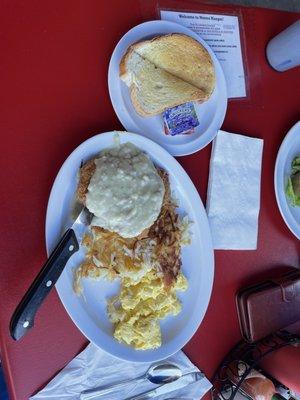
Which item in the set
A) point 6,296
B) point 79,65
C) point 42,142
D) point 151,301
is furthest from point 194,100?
point 6,296

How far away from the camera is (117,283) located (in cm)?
117

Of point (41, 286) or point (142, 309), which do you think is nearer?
point (41, 286)

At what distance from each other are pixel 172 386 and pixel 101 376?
20 cm

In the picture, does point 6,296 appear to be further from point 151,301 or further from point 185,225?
point 185,225

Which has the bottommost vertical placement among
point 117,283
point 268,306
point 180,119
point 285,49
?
point 268,306

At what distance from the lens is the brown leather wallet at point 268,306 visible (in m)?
1.26

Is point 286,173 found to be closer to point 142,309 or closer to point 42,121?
point 142,309

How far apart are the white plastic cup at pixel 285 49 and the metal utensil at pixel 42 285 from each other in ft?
2.61

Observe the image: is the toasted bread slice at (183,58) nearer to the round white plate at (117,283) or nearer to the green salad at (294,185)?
the round white plate at (117,283)

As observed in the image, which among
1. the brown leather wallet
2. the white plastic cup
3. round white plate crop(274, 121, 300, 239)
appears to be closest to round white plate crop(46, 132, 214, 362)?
the brown leather wallet

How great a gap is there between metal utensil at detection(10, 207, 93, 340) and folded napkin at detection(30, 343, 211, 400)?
0.65ft

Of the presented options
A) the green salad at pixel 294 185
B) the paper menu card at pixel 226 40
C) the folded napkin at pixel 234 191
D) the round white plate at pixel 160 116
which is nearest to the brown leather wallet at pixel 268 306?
the folded napkin at pixel 234 191

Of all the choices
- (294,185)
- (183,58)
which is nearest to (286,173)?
(294,185)

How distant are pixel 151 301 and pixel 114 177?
372mm
